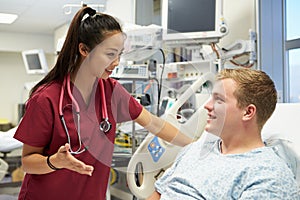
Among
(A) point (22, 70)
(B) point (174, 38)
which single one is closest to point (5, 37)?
→ (A) point (22, 70)

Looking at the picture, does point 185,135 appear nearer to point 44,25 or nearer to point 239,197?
point 239,197

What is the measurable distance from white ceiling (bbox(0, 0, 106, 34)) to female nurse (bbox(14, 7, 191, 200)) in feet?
10.8

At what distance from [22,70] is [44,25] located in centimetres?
176

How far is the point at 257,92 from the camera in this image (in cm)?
138

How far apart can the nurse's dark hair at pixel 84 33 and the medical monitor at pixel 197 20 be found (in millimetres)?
1111

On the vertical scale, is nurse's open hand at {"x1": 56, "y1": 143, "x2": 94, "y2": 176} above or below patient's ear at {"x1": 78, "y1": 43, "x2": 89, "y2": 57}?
below

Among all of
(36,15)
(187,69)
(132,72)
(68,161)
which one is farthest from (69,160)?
(36,15)

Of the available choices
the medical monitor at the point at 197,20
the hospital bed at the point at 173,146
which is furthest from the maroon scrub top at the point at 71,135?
the medical monitor at the point at 197,20

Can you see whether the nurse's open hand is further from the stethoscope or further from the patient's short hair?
the patient's short hair

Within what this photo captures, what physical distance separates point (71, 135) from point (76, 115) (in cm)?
8

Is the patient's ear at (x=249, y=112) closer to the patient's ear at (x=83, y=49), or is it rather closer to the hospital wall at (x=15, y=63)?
the patient's ear at (x=83, y=49)

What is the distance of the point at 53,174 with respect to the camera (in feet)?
4.39

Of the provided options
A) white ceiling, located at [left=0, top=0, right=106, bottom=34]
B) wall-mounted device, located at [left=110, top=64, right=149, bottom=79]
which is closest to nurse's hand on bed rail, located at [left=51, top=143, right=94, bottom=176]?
wall-mounted device, located at [left=110, top=64, right=149, bottom=79]

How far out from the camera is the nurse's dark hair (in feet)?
4.10
